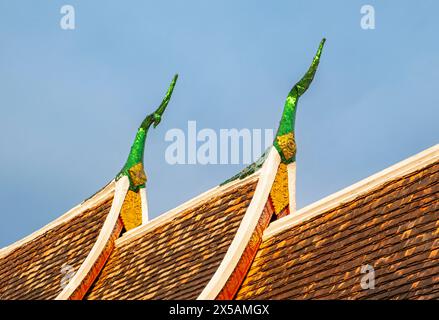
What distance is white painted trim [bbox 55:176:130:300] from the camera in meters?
16.3

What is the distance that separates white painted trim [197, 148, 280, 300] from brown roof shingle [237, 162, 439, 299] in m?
0.26

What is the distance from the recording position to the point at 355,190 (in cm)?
1410

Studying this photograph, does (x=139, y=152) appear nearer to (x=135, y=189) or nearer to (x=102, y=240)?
(x=135, y=189)

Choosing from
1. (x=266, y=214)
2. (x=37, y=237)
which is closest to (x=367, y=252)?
(x=266, y=214)

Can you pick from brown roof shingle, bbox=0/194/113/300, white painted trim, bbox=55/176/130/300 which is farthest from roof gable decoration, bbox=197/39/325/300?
brown roof shingle, bbox=0/194/113/300

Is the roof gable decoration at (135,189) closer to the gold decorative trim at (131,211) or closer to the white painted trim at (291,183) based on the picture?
the gold decorative trim at (131,211)

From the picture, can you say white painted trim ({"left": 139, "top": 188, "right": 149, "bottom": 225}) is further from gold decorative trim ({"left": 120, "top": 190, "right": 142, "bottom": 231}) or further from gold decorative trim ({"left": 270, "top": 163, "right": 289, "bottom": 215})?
gold decorative trim ({"left": 270, "top": 163, "right": 289, "bottom": 215})

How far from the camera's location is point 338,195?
46.9ft

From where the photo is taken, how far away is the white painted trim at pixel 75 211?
59.4ft

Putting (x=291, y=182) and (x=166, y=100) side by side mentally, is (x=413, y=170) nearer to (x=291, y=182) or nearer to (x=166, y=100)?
(x=291, y=182)

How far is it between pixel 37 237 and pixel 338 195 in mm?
6210

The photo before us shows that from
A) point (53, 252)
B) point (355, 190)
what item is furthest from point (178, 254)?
point (53, 252)

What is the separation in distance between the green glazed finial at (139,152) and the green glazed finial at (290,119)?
2807 millimetres

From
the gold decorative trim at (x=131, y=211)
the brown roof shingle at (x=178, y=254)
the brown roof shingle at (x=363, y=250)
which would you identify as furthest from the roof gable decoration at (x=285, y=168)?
the gold decorative trim at (x=131, y=211)
